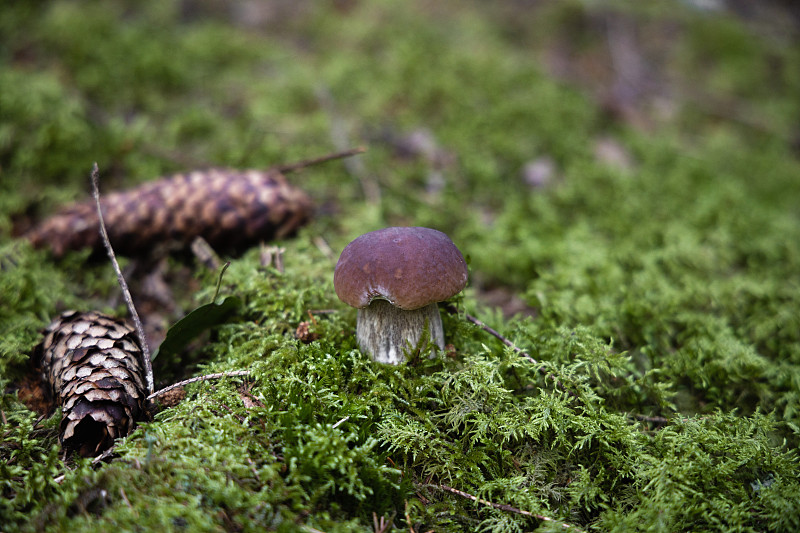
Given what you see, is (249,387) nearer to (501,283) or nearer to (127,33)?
(501,283)

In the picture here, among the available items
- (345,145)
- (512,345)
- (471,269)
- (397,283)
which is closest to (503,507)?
(512,345)

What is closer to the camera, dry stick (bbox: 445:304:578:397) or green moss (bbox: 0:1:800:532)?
green moss (bbox: 0:1:800:532)

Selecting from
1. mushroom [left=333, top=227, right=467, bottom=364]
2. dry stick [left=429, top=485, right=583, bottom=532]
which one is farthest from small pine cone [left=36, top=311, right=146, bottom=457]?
dry stick [left=429, top=485, right=583, bottom=532]

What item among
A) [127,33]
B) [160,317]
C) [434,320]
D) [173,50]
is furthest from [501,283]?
[127,33]

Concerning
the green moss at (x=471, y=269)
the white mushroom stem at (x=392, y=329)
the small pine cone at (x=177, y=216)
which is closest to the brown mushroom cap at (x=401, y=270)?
the white mushroom stem at (x=392, y=329)

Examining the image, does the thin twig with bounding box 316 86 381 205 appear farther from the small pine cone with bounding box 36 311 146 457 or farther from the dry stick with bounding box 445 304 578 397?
the small pine cone with bounding box 36 311 146 457

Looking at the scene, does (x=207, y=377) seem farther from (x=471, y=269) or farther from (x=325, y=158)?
(x=325, y=158)
